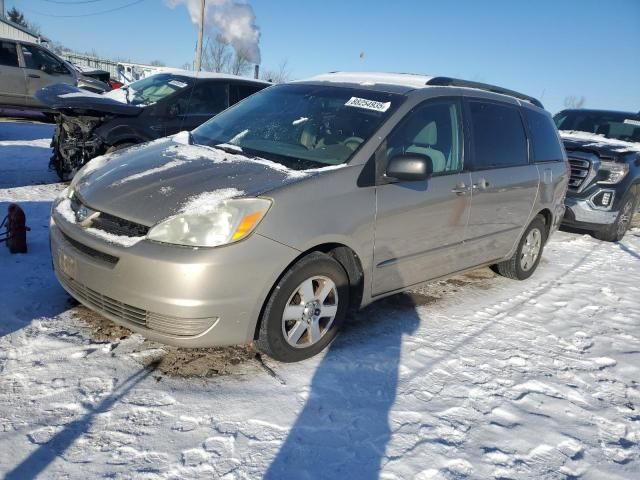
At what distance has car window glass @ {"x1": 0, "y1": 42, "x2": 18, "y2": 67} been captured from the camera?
1126 cm

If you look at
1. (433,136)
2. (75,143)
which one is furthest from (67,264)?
(75,143)

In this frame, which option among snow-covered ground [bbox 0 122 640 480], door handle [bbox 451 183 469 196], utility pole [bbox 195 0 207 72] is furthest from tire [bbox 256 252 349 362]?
utility pole [bbox 195 0 207 72]

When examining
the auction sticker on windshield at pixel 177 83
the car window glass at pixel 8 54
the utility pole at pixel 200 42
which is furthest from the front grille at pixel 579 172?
the utility pole at pixel 200 42

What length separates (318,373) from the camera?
3.01m

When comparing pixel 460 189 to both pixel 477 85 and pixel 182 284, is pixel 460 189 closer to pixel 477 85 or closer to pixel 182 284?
pixel 477 85

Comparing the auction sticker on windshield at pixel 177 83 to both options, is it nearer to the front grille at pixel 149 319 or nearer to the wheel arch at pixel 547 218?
the front grille at pixel 149 319

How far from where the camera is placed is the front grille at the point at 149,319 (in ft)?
8.51

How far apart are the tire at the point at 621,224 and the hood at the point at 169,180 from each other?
20.7 ft

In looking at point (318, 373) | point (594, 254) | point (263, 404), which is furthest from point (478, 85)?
point (594, 254)

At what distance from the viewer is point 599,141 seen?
819 centimetres

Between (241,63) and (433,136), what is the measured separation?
31.8 m

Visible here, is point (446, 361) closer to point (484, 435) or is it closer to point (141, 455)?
point (484, 435)

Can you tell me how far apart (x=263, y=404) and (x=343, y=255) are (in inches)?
40.1

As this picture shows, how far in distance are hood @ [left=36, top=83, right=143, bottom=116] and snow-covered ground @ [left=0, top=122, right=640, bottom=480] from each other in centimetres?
214
